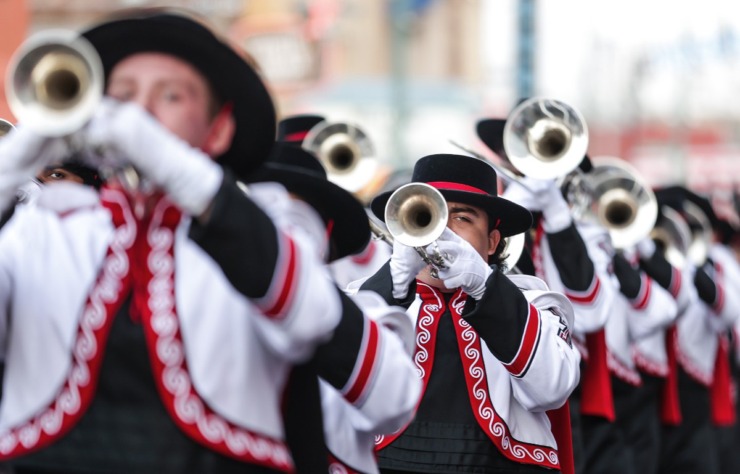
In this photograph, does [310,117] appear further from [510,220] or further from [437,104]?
[437,104]

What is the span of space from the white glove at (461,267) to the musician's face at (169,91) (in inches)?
63.6

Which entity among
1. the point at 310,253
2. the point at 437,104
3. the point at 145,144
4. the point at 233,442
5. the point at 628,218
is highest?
the point at 145,144

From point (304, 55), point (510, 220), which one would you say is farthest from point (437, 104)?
point (510, 220)

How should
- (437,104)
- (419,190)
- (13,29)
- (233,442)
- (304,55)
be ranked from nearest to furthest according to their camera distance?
(233,442) < (419,190) < (13,29) < (304,55) < (437,104)

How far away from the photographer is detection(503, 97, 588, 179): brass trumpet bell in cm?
647

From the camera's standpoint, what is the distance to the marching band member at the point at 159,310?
2.90 m

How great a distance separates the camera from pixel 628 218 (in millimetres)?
8039

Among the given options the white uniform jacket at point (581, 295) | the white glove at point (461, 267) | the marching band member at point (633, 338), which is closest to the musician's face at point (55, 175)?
the white glove at point (461, 267)

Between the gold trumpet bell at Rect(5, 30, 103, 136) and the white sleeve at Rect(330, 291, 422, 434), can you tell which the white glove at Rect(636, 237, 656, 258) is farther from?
the gold trumpet bell at Rect(5, 30, 103, 136)

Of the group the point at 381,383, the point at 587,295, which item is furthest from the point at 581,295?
the point at 381,383

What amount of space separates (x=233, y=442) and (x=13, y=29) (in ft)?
13.6

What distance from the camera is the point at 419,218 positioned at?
471 centimetres

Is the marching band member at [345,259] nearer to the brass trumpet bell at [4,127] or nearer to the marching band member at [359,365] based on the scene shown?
the brass trumpet bell at [4,127]

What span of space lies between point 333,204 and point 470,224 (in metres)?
0.60
